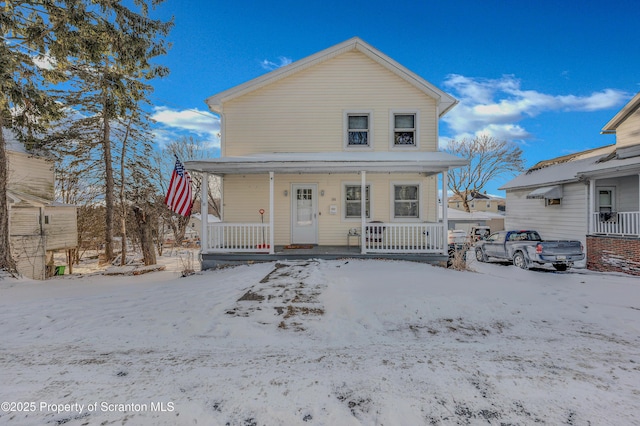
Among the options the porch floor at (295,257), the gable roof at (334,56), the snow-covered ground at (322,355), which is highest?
the gable roof at (334,56)

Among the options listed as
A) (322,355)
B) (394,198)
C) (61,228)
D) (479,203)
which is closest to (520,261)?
(394,198)

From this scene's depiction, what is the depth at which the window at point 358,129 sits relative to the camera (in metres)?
11.6

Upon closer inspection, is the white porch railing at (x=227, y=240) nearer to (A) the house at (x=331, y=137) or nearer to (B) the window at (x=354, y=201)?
(A) the house at (x=331, y=137)

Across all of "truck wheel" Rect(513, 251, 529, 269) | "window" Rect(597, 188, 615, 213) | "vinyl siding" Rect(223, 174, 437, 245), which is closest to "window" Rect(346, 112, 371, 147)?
"vinyl siding" Rect(223, 174, 437, 245)

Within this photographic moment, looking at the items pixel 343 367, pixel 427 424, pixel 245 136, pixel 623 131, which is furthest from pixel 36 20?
pixel 623 131

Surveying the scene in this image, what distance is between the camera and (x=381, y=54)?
1137 cm

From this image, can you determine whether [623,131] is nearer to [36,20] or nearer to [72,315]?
[72,315]

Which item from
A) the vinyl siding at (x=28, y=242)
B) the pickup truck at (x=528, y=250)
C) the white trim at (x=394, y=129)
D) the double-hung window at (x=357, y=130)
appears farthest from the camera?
the vinyl siding at (x=28, y=242)

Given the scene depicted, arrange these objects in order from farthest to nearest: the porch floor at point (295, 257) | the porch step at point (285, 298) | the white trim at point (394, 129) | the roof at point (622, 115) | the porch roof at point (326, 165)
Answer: the roof at point (622, 115) < the white trim at point (394, 129) < the porch floor at point (295, 257) < the porch roof at point (326, 165) < the porch step at point (285, 298)

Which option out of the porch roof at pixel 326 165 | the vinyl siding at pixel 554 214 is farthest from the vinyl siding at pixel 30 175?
the vinyl siding at pixel 554 214

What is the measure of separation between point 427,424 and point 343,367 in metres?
1.07

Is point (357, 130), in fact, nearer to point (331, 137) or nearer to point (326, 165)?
point (331, 137)

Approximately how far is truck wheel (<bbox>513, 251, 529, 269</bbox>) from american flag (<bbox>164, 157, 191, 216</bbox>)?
12205 millimetres

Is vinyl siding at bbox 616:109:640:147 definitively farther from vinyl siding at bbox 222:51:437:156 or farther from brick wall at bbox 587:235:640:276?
vinyl siding at bbox 222:51:437:156
